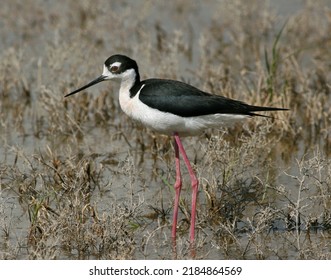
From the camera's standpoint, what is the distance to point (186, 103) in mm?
5141

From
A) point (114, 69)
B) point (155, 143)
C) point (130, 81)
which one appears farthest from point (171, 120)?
point (155, 143)

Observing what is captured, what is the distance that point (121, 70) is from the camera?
537 cm

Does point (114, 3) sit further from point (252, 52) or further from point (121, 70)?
point (121, 70)

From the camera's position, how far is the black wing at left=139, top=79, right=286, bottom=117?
201 inches

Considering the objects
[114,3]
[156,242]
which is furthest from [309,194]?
[114,3]

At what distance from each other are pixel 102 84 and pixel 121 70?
2263 mm

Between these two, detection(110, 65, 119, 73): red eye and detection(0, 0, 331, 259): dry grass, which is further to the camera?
detection(110, 65, 119, 73): red eye

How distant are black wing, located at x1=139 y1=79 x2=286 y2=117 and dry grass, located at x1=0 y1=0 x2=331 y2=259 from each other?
23cm

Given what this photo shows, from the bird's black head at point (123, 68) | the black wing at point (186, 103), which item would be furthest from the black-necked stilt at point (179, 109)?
the bird's black head at point (123, 68)

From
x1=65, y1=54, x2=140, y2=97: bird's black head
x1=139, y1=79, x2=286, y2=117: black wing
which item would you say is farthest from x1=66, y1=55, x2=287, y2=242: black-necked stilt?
x1=65, y1=54, x2=140, y2=97: bird's black head

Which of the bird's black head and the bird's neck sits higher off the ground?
the bird's black head

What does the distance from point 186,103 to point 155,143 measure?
1.19 metres

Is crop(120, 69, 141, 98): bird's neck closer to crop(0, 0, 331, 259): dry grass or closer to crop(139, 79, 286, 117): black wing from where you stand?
crop(139, 79, 286, 117): black wing

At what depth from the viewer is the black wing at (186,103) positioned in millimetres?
5110
